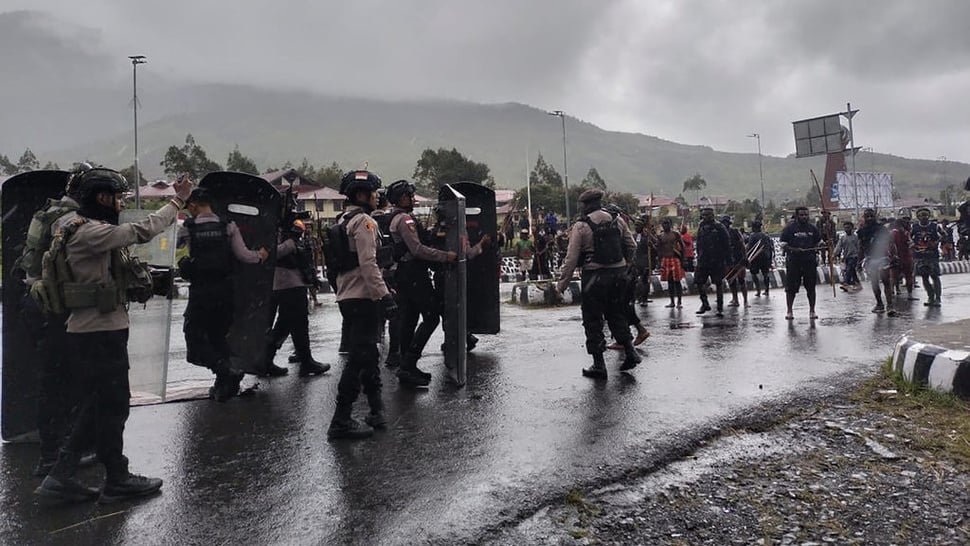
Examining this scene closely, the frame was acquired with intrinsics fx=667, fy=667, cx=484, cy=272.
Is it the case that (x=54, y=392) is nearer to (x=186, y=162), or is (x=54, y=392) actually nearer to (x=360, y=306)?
(x=360, y=306)

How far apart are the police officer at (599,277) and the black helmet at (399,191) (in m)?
1.73

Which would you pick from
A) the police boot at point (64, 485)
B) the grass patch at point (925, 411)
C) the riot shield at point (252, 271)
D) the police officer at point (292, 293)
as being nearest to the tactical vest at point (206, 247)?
the riot shield at point (252, 271)

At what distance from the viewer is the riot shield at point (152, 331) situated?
18.4ft

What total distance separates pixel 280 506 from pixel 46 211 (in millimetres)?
2234

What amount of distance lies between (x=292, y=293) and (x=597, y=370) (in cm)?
332

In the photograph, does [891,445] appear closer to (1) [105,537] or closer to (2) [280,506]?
(2) [280,506]

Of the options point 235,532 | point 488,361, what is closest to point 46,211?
point 235,532

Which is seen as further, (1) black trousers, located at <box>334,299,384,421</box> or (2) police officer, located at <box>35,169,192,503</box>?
(1) black trousers, located at <box>334,299,384,421</box>

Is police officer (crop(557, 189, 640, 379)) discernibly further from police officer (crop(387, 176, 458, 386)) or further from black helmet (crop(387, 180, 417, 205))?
black helmet (crop(387, 180, 417, 205))

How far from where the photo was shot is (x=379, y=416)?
5137 mm

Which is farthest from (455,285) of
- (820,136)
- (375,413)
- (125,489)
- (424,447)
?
(820,136)

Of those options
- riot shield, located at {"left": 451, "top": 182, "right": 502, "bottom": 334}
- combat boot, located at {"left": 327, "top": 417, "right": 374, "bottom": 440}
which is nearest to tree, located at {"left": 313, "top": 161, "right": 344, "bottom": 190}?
riot shield, located at {"left": 451, "top": 182, "right": 502, "bottom": 334}

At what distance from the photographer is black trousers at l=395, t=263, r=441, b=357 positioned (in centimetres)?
669

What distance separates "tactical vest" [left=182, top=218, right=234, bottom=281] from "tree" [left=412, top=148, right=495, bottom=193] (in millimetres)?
67010
